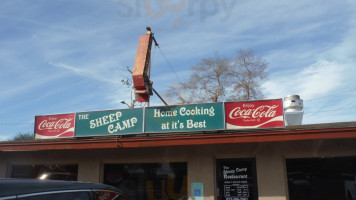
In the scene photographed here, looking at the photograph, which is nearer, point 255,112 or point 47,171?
point 255,112

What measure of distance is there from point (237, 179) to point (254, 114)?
2.01 metres

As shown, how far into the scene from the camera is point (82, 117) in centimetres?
1135

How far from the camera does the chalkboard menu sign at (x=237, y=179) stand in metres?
9.59

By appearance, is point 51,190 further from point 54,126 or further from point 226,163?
point 54,126

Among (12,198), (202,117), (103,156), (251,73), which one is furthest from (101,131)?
(251,73)

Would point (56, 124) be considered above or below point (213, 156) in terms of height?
above

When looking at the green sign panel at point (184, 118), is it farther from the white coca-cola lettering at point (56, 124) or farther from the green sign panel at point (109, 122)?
the white coca-cola lettering at point (56, 124)

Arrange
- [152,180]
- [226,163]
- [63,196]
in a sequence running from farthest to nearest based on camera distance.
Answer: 1. [152,180]
2. [226,163]
3. [63,196]

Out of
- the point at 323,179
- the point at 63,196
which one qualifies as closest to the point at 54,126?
the point at 323,179

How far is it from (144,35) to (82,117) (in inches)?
224

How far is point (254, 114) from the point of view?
9844 mm

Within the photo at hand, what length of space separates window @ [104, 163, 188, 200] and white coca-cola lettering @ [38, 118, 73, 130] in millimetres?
2401

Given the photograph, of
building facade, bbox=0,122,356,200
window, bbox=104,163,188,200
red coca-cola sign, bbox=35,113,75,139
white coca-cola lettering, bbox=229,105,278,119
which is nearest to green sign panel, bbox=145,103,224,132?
building facade, bbox=0,122,356,200

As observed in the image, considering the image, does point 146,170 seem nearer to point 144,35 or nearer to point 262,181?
point 262,181
